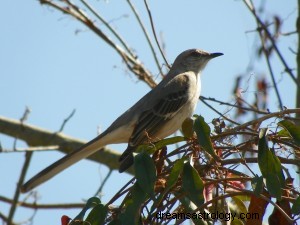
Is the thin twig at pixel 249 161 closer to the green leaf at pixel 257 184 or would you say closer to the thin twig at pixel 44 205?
the green leaf at pixel 257 184

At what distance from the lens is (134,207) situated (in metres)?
2.06

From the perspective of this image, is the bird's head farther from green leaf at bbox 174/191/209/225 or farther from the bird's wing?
green leaf at bbox 174/191/209/225

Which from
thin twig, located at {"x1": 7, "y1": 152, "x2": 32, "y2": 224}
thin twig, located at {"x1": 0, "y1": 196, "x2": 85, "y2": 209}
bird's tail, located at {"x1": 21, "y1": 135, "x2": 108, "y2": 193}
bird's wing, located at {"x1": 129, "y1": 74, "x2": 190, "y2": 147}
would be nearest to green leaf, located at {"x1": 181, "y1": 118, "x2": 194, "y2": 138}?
bird's tail, located at {"x1": 21, "y1": 135, "x2": 108, "y2": 193}

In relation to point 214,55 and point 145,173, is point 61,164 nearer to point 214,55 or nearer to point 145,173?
point 145,173

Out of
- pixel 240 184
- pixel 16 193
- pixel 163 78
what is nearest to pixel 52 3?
pixel 163 78

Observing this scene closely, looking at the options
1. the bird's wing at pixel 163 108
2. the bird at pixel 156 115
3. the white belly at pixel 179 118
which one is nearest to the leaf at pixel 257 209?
the bird at pixel 156 115

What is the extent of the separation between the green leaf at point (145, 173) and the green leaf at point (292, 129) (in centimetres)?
49

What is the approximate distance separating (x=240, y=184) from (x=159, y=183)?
1.29ft

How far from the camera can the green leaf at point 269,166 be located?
2047 mm

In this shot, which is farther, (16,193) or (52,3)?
(52,3)

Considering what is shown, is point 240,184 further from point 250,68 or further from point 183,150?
point 250,68

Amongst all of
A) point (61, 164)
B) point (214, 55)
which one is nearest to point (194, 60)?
point (214, 55)

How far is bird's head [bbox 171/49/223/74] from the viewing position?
6.39 metres

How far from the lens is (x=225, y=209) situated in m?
2.42
